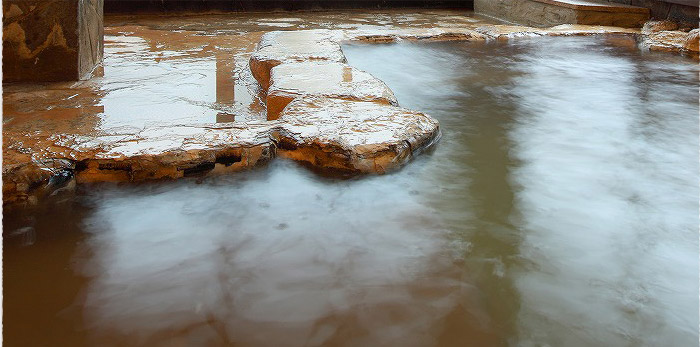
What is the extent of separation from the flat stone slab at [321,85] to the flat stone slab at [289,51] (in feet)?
0.80

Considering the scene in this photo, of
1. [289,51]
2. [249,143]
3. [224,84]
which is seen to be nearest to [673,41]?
[289,51]

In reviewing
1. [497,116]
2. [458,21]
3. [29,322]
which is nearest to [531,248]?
[29,322]

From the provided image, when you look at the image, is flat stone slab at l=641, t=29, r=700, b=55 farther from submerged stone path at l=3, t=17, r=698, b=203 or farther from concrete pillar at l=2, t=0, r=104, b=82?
concrete pillar at l=2, t=0, r=104, b=82

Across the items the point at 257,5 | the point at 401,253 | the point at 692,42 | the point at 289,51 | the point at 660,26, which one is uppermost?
the point at 257,5

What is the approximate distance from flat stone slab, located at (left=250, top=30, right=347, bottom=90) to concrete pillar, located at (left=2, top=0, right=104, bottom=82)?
1.24 m

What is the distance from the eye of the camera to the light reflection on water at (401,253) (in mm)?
1506

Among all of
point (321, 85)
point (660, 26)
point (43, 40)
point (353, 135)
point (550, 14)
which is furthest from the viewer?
point (550, 14)

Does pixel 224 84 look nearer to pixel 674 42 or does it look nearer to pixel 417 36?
pixel 417 36

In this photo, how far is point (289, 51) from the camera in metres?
4.74

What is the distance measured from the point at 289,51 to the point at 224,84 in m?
0.75

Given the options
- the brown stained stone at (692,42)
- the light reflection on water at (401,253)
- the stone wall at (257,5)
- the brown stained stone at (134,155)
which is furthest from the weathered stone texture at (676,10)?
the brown stained stone at (134,155)

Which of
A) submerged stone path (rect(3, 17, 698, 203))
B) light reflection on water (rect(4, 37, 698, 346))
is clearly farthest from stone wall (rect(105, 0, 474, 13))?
light reflection on water (rect(4, 37, 698, 346))

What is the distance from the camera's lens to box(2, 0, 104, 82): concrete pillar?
150 inches

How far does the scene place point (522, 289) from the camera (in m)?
1.68
